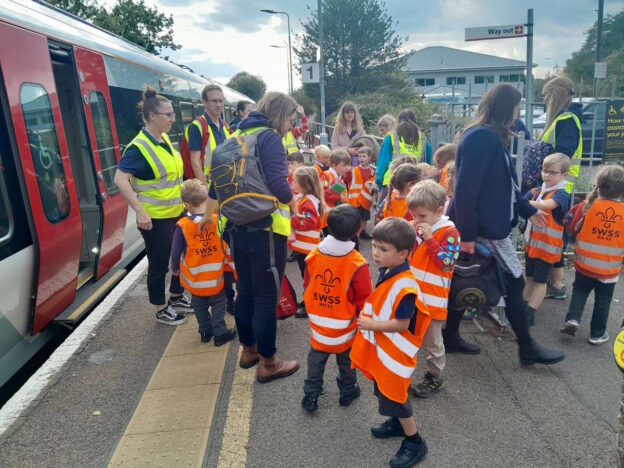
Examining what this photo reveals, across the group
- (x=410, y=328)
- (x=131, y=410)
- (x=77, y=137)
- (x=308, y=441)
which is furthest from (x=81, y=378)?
(x=77, y=137)

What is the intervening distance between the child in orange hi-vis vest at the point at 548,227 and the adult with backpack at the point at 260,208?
213cm

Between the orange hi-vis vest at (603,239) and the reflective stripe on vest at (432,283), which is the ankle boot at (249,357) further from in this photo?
the orange hi-vis vest at (603,239)

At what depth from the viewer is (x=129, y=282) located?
524cm

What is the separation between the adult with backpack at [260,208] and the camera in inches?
115

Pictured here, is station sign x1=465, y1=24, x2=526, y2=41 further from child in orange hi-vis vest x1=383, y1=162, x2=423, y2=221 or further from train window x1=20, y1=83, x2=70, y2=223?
train window x1=20, y1=83, x2=70, y2=223

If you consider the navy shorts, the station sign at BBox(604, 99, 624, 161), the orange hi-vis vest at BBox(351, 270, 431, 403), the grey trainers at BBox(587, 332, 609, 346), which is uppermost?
the station sign at BBox(604, 99, 624, 161)

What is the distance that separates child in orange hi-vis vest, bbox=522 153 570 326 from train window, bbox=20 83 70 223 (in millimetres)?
3939

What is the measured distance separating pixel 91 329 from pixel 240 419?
1985 millimetres

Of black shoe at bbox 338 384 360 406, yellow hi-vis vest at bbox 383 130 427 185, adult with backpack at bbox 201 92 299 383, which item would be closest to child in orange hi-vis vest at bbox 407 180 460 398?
black shoe at bbox 338 384 360 406

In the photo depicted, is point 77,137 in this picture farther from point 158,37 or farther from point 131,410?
point 158,37

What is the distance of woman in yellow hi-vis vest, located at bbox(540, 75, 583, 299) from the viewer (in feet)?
14.3

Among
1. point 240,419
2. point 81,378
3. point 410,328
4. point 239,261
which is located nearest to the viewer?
point 410,328

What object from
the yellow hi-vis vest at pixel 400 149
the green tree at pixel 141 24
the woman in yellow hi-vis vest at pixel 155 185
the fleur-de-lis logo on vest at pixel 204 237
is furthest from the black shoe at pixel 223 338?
the green tree at pixel 141 24

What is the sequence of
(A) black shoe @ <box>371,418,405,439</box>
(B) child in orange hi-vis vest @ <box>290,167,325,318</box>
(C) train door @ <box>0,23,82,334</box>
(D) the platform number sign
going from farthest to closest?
(D) the platform number sign, (B) child in orange hi-vis vest @ <box>290,167,325,318</box>, (C) train door @ <box>0,23,82,334</box>, (A) black shoe @ <box>371,418,405,439</box>
